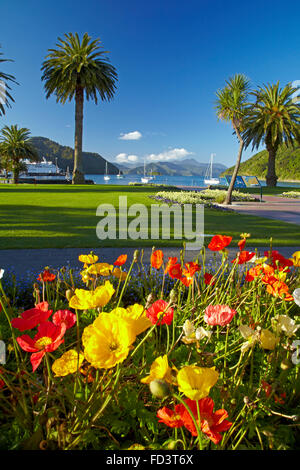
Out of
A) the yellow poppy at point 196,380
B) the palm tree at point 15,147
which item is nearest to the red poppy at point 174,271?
the yellow poppy at point 196,380

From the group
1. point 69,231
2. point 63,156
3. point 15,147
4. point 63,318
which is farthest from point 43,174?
point 63,318

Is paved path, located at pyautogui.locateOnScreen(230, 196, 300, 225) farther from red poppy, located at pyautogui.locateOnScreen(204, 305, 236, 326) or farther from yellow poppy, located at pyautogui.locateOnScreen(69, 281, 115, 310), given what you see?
yellow poppy, located at pyautogui.locateOnScreen(69, 281, 115, 310)

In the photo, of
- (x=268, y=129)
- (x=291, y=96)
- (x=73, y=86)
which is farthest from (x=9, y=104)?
(x=291, y=96)

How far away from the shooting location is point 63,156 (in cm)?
12131

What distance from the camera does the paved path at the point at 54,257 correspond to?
12.4 feet

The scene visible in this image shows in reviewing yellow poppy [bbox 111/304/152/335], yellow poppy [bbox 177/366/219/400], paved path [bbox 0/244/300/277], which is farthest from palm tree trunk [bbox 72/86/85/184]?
yellow poppy [bbox 177/366/219/400]

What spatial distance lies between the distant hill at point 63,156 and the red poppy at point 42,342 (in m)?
121

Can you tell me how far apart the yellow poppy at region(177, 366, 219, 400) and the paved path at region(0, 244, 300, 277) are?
3.00m

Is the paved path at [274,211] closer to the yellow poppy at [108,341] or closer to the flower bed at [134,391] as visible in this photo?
the flower bed at [134,391]

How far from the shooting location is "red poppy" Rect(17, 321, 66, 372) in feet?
2.77

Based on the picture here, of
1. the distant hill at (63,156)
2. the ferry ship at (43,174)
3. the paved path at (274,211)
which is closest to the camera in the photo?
the paved path at (274,211)

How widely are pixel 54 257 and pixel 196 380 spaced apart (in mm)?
3904

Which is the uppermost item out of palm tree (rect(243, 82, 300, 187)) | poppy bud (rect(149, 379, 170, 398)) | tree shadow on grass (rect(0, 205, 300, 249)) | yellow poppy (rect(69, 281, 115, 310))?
palm tree (rect(243, 82, 300, 187))
